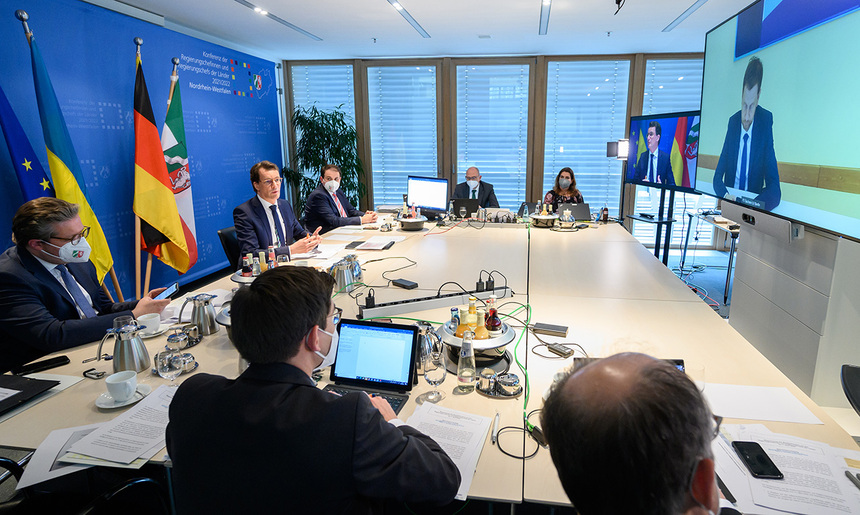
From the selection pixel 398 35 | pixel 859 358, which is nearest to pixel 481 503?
pixel 859 358

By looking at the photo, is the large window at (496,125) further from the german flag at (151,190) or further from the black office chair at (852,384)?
the black office chair at (852,384)

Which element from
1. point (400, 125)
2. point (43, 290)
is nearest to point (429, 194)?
point (400, 125)

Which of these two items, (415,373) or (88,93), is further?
(88,93)

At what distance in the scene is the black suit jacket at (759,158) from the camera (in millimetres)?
2977

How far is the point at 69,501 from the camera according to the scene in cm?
141

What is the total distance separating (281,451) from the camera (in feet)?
3.10

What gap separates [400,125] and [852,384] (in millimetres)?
6150

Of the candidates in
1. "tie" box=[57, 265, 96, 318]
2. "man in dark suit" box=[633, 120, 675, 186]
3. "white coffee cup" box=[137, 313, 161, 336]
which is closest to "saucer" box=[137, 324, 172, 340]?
"white coffee cup" box=[137, 313, 161, 336]

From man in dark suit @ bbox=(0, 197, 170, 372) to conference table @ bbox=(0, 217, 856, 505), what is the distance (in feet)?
0.36

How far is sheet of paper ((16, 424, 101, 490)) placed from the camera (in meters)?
1.20

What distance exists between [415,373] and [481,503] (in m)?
0.63

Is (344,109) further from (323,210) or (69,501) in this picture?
(69,501)

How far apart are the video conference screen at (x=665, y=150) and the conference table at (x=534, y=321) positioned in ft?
3.60

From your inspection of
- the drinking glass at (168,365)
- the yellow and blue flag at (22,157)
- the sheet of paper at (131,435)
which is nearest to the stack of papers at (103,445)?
the sheet of paper at (131,435)
